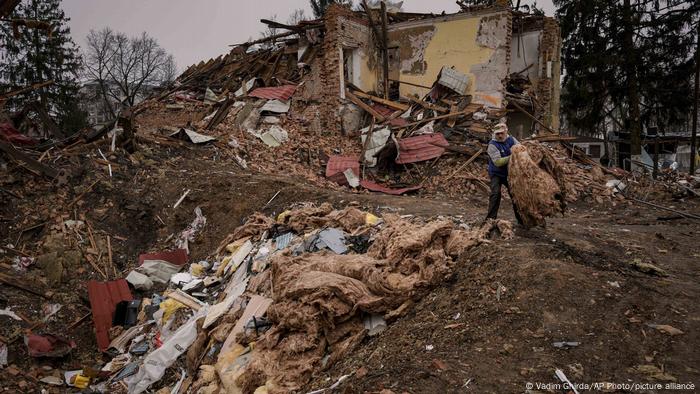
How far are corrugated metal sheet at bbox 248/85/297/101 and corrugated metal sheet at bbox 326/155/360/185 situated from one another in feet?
10.0

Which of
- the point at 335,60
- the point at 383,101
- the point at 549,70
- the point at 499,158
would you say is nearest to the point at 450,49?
the point at 383,101

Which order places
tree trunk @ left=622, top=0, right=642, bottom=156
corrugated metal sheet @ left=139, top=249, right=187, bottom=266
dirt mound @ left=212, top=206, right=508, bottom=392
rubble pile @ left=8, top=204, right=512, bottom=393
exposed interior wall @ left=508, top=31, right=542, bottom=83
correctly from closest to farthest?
dirt mound @ left=212, top=206, right=508, bottom=392 → rubble pile @ left=8, top=204, right=512, bottom=393 → corrugated metal sheet @ left=139, top=249, right=187, bottom=266 → exposed interior wall @ left=508, top=31, right=542, bottom=83 → tree trunk @ left=622, top=0, right=642, bottom=156

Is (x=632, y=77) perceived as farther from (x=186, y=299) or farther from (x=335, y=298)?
(x=186, y=299)

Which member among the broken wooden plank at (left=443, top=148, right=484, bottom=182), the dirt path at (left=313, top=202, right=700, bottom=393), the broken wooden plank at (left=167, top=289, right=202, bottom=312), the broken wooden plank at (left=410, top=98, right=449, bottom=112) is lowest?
the broken wooden plank at (left=167, top=289, right=202, bottom=312)

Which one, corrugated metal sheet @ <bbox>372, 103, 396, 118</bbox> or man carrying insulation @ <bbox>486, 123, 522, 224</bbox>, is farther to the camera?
corrugated metal sheet @ <bbox>372, 103, 396, 118</bbox>

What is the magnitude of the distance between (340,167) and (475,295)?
7959 millimetres

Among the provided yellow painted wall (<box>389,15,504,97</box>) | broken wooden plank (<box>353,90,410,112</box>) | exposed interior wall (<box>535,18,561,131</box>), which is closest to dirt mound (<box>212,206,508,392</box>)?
broken wooden plank (<box>353,90,410,112</box>)

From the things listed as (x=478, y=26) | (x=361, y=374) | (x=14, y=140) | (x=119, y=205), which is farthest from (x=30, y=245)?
(x=478, y=26)

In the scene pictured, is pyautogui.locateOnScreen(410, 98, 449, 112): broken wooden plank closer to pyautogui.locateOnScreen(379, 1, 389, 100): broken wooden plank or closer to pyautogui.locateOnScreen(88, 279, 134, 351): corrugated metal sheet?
pyautogui.locateOnScreen(379, 1, 389, 100): broken wooden plank

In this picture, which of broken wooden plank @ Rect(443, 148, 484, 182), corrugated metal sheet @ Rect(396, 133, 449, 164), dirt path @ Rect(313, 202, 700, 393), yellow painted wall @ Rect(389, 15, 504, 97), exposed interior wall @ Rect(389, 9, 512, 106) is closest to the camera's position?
dirt path @ Rect(313, 202, 700, 393)

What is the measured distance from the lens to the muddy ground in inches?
117

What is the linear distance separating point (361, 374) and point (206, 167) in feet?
26.6

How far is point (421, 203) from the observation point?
8.77 metres

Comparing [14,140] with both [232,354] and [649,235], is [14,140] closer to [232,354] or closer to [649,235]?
[232,354]
